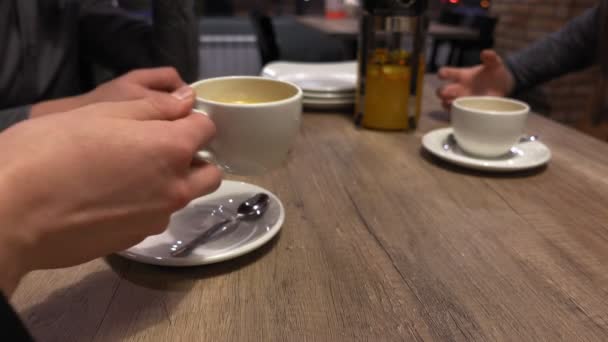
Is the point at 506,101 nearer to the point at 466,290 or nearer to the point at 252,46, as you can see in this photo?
the point at 466,290

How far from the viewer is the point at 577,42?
1.27 meters

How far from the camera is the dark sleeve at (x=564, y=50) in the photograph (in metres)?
1.25

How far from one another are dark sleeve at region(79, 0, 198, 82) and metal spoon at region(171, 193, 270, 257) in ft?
2.49

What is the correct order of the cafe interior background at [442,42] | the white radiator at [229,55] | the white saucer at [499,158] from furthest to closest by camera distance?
1. the white radiator at [229,55]
2. the cafe interior background at [442,42]
3. the white saucer at [499,158]

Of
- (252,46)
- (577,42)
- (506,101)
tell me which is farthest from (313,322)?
(252,46)

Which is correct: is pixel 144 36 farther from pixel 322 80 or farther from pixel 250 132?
pixel 250 132

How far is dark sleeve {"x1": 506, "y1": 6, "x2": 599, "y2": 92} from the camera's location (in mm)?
1254

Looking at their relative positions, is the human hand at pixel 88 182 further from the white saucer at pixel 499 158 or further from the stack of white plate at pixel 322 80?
the stack of white plate at pixel 322 80

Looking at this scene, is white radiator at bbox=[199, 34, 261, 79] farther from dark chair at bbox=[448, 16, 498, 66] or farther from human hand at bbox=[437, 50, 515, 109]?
human hand at bbox=[437, 50, 515, 109]

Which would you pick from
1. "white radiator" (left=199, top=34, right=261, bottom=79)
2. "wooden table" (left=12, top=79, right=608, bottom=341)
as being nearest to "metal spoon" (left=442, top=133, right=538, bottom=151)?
"wooden table" (left=12, top=79, right=608, bottom=341)

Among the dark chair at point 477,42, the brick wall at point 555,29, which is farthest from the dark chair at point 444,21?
the brick wall at point 555,29

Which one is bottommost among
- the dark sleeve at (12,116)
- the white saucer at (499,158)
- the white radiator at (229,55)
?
the white radiator at (229,55)

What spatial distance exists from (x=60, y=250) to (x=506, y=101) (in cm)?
72

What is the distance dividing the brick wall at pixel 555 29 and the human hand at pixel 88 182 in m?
2.53
